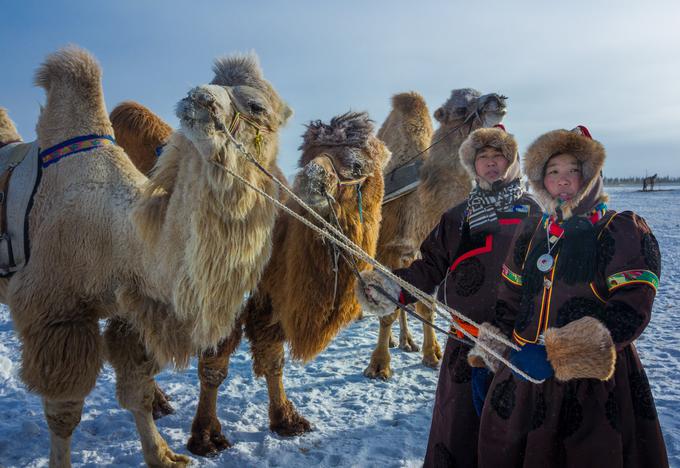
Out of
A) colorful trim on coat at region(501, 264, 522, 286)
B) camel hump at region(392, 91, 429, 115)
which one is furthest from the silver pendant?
camel hump at region(392, 91, 429, 115)

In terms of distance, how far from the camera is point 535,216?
2.34 metres

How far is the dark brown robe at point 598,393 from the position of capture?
63.2 inches

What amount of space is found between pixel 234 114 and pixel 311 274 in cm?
124

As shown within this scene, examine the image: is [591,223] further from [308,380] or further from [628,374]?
[308,380]

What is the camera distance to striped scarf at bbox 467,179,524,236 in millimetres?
2455

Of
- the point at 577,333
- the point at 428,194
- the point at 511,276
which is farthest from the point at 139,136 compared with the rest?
the point at 577,333

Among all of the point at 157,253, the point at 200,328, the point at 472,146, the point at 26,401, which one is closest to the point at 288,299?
the point at 200,328

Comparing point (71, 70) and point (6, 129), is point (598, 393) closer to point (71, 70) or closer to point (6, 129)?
point (71, 70)

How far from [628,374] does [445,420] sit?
0.90 meters

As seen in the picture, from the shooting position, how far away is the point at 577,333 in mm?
1577

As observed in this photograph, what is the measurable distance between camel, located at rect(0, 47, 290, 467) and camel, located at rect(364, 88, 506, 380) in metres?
2.39

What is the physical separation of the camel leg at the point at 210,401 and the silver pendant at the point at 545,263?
2.03 metres

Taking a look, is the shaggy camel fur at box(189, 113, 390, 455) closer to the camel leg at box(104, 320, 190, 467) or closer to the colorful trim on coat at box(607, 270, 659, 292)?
the camel leg at box(104, 320, 190, 467)

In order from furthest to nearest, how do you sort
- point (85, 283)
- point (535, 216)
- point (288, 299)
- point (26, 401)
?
1. point (26, 401)
2. point (288, 299)
3. point (85, 283)
4. point (535, 216)
